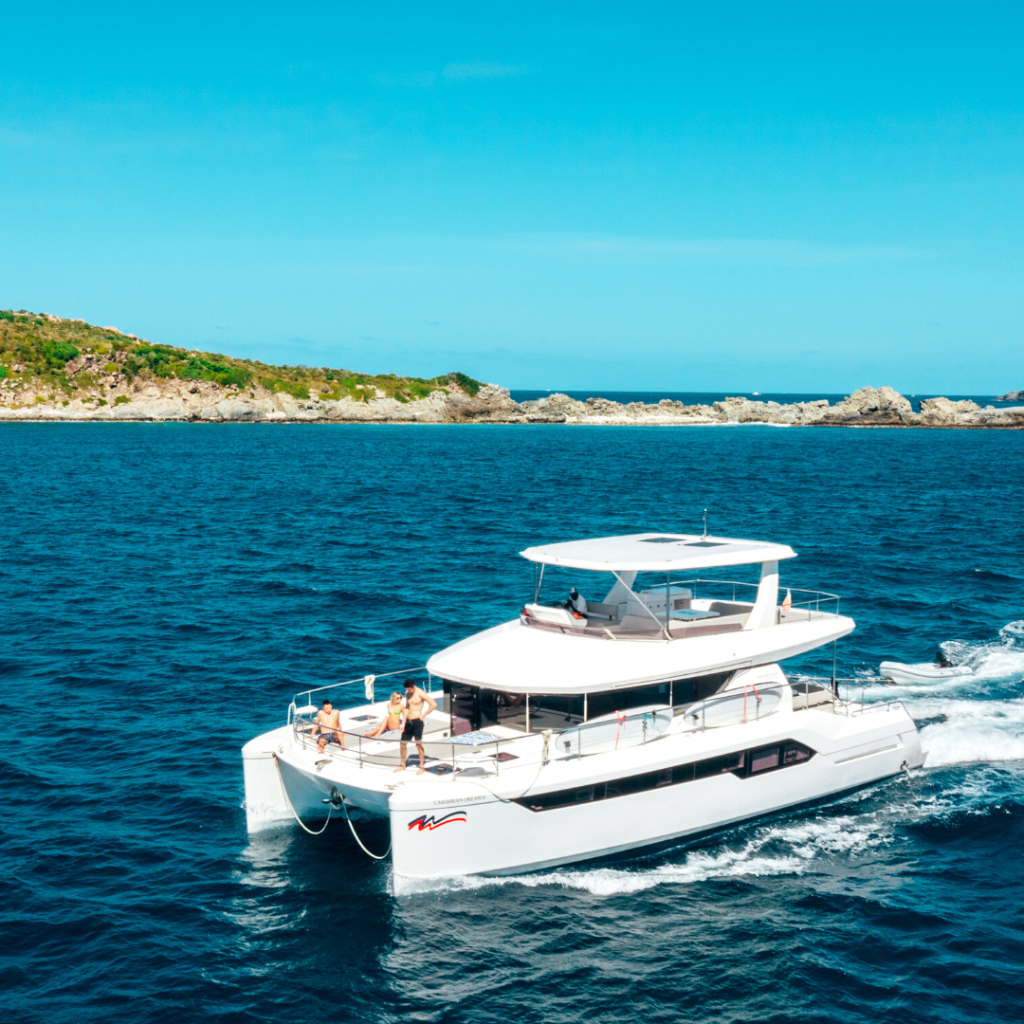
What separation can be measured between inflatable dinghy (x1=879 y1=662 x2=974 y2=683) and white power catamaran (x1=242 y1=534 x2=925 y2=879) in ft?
18.3

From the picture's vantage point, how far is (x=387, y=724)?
1736 centimetres

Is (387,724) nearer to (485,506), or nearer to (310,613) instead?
(310,613)

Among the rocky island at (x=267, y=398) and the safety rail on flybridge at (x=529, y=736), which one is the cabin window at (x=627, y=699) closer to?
the safety rail on flybridge at (x=529, y=736)

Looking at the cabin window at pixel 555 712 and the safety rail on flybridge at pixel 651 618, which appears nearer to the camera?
the cabin window at pixel 555 712

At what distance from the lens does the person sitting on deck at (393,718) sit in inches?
678

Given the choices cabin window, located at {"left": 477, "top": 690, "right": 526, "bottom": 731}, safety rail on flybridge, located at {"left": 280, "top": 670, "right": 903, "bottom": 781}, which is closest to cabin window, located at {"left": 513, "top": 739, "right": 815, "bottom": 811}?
safety rail on flybridge, located at {"left": 280, "top": 670, "right": 903, "bottom": 781}

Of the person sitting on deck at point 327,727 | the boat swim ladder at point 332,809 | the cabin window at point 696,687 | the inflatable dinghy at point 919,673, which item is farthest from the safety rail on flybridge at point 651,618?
the inflatable dinghy at point 919,673

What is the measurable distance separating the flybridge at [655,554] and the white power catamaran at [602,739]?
2.4 inches

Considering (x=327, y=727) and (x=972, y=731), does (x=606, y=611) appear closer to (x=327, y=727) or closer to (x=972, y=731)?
(x=327, y=727)

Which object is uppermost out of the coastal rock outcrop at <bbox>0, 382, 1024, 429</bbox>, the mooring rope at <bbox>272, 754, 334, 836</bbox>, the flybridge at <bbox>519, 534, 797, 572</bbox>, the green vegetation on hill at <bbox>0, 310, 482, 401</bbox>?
the green vegetation on hill at <bbox>0, 310, 482, 401</bbox>

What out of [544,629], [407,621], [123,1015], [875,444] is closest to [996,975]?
[544,629]

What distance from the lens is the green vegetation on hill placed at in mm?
151000

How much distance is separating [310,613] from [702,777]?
18595mm

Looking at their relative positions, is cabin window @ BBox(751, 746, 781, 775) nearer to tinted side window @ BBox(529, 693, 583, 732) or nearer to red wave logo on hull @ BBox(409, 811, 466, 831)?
tinted side window @ BBox(529, 693, 583, 732)
